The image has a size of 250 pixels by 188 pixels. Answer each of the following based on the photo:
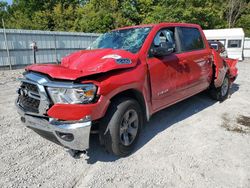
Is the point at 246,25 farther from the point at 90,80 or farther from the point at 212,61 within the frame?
the point at 90,80

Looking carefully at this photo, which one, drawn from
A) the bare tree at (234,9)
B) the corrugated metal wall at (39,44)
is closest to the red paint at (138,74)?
the corrugated metal wall at (39,44)

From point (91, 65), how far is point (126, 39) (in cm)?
122

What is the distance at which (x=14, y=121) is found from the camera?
4.62 meters

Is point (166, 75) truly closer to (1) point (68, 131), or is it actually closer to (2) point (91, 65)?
(2) point (91, 65)

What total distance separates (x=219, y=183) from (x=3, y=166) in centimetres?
283

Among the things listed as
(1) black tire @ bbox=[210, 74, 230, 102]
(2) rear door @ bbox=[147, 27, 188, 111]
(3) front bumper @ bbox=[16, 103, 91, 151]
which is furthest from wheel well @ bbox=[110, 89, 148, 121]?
(1) black tire @ bbox=[210, 74, 230, 102]

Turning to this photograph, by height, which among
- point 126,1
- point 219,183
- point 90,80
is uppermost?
point 126,1

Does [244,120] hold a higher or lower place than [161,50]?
lower

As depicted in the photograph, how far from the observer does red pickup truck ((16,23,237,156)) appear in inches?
105

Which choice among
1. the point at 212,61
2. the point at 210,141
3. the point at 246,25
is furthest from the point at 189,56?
the point at 246,25

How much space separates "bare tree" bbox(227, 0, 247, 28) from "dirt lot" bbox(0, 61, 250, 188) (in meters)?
33.4

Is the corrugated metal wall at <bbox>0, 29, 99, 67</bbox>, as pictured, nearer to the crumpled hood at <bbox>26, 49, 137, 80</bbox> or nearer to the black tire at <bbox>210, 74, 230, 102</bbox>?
the crumpled hood at <bbox>26, 49, 137, 80</bbox>

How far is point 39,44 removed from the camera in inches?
Answer: 566

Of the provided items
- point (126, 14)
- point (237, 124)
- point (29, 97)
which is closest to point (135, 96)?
point (29, 97)
